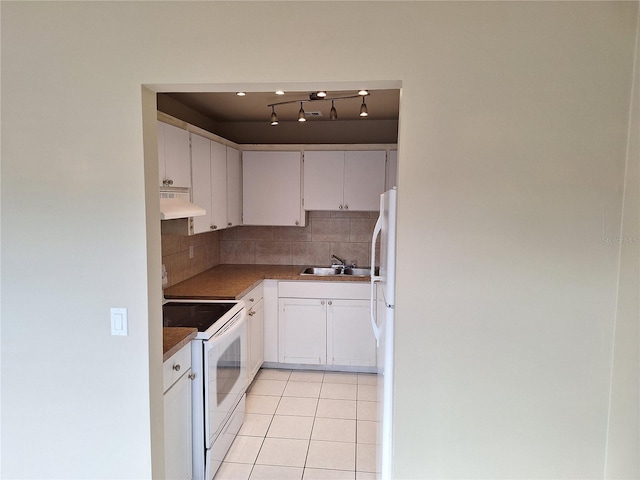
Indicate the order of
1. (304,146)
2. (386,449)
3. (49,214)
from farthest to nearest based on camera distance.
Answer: (304,146) < (386,449) < (49,214)

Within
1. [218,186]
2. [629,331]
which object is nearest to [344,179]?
[218,186]

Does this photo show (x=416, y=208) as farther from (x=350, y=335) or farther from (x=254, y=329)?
(x=350, y=335)

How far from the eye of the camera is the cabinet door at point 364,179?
153 inches

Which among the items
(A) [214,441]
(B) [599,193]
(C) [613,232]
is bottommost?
(A) [214,441]

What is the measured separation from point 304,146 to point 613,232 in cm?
291

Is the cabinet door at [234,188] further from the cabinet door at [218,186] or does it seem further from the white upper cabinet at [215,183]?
the cabinet door at [218,186]

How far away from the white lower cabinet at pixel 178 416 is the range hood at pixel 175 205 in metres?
0.70

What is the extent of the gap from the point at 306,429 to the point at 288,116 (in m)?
2.80

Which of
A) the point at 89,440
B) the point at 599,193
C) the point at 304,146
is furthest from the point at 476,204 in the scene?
the point at 304,146

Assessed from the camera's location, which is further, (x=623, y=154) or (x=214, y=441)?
(x=214, y=441)

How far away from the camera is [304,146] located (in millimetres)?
3963

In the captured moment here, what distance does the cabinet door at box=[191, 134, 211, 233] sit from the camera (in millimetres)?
2951

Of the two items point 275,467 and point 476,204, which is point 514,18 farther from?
point 275,467

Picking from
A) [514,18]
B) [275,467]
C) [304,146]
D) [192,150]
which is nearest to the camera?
[514,18]
